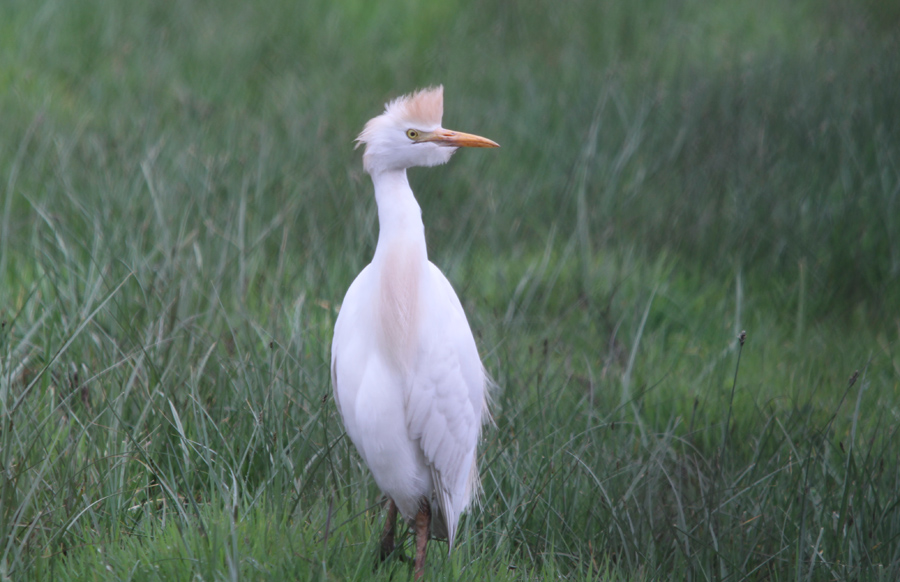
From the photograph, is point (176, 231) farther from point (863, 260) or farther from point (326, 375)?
point (863, 260)

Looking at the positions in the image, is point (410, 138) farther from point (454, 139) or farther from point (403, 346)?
point (403, 346)

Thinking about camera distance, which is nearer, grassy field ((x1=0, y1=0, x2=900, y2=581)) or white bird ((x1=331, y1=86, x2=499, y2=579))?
white bird ((x1=331, y1=86, x2=499, y2=579))

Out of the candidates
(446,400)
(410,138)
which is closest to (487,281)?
(446,400)

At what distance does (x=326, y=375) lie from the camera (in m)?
2.91

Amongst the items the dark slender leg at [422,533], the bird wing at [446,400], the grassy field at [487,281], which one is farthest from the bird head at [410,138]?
the dark slender leg at [422,533]

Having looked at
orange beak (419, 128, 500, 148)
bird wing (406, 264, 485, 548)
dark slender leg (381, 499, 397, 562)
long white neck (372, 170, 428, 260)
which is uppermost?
orange beak (419, 128, 500, 148)

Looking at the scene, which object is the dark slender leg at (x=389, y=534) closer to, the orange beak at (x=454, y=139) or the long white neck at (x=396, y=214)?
the long white neck at (x=396, y=214)

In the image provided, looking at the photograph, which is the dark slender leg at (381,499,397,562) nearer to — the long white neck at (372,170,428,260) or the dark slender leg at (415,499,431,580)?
the dark slender leg at (415,499,431,580)

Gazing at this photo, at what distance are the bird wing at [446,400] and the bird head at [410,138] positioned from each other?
347 mm

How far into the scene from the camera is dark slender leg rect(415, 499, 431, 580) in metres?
2.12

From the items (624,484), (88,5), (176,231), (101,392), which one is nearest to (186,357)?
(101,392)

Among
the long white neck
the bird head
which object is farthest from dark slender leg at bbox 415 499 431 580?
the bird head

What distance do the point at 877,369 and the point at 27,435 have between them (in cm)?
340

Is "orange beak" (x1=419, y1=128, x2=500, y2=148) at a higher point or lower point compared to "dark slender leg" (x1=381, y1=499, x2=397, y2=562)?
higher
